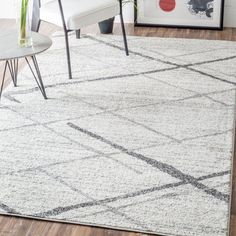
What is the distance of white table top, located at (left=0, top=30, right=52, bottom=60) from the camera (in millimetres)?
2928

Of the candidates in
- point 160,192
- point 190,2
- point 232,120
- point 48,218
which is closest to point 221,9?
point 190,2

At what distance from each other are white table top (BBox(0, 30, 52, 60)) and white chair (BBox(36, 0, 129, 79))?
0.32m

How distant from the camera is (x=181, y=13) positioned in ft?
14.7

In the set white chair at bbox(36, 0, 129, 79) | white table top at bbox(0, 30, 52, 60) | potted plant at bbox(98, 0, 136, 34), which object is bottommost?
potted plant at bbox(98, 0, 136, 34)

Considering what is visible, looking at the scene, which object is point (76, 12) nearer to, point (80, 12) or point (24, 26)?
point (80, 12)

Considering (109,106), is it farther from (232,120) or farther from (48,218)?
(48,218)

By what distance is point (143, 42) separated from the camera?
4.21 m

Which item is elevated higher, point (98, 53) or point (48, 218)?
point (98, 53)

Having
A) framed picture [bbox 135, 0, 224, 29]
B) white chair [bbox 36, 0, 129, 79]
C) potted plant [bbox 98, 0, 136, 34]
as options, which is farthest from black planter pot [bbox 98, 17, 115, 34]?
white chair [bbox 36, 0, 129, 79]

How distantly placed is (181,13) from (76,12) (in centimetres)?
127

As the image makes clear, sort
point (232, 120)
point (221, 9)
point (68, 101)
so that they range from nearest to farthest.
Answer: point (232, 120) < point (68, 101) < point (221, 9)

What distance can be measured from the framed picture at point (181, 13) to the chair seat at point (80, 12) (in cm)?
80

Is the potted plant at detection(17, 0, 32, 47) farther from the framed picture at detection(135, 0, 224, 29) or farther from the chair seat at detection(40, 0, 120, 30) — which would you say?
the framed picture at detection(135, 0, 224, 29)

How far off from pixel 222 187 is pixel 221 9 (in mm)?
2348
